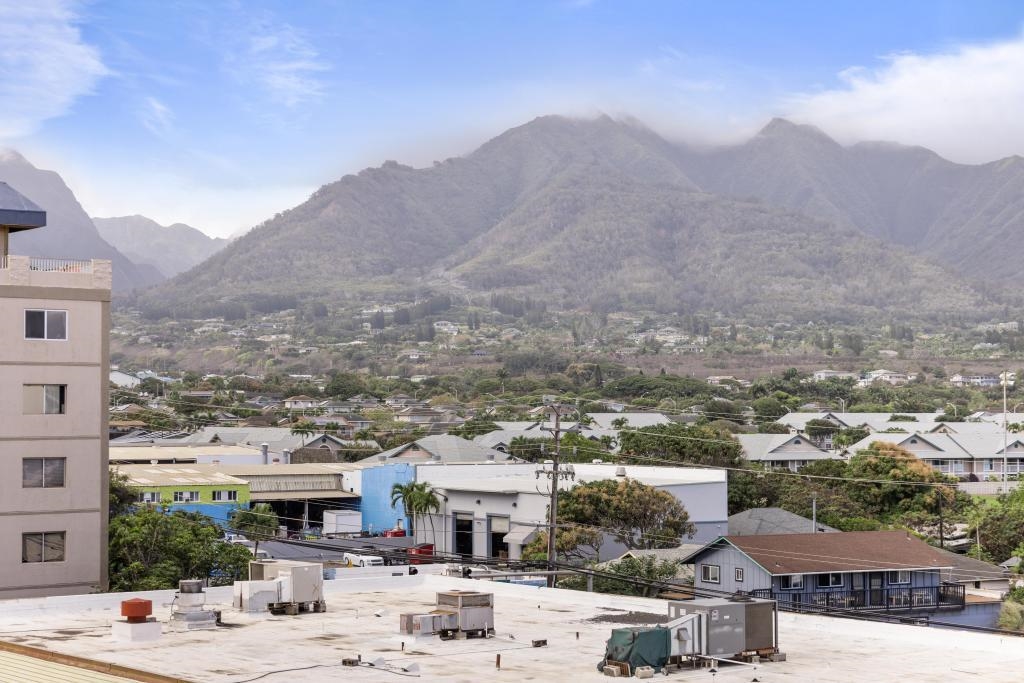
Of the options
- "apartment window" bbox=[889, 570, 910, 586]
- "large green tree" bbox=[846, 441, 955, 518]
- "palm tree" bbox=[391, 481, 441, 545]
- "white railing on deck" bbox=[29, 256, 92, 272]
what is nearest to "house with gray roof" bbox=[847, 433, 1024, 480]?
"large green tree" bbox=[846, 441, 955, 518]

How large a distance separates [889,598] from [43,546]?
128ft

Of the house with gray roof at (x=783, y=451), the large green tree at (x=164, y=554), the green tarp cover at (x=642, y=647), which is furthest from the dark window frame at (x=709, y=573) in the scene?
the house with gray roof at (x=783, y=451)

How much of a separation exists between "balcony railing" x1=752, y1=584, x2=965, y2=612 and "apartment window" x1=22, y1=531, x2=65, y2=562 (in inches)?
1226

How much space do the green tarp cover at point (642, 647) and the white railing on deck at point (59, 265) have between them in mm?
25192

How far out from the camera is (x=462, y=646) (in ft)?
91.9

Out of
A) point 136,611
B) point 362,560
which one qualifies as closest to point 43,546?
point 136,611

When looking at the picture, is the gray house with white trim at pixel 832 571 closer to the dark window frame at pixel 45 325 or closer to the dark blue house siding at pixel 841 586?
the dark blue house siding at pixel 841 586

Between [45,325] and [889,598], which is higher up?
[45,325]

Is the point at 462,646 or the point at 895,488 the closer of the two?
the point at 462,646

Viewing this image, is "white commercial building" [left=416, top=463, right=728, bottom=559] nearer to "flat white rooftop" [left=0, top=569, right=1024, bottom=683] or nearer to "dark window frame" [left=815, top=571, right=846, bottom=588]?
"dark window frame" [left=815, top=571, right=846, bottom=588]

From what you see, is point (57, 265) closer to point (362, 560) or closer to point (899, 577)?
point (362, 560)

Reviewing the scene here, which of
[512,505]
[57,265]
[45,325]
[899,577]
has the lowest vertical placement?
[899,577]

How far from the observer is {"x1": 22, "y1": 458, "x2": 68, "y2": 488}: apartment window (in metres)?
40.9

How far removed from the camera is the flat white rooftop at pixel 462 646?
973 inches
